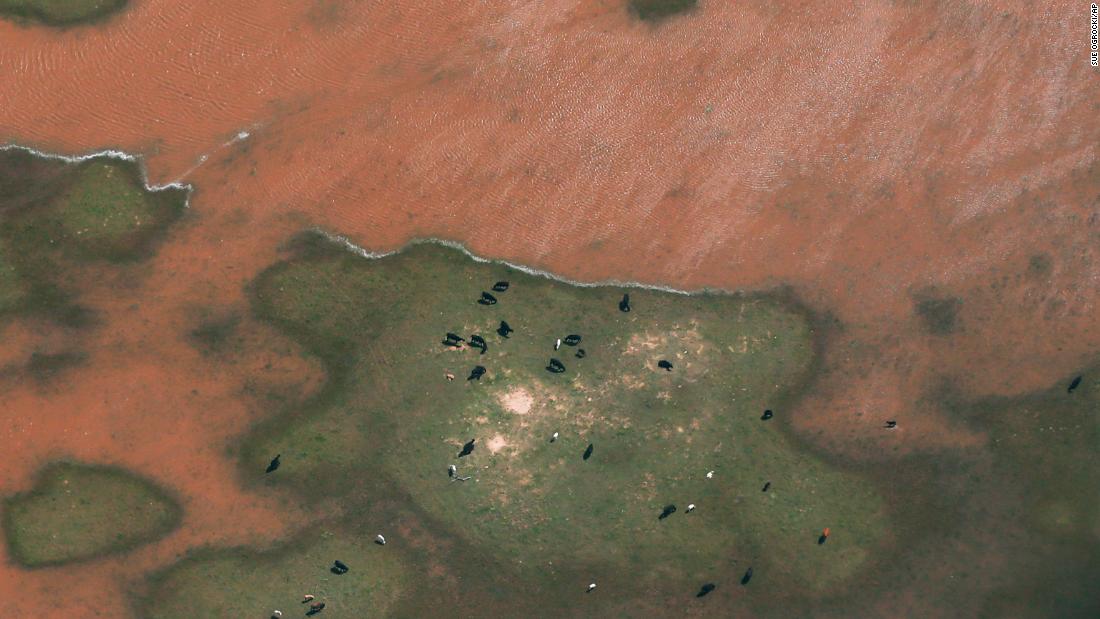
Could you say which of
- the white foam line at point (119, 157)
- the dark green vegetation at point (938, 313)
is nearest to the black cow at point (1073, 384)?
the dark green vegetation at point (938, 313)

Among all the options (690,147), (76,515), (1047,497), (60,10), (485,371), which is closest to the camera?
(76,515)

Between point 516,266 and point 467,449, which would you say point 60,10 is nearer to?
point 516,266

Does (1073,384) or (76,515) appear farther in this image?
(1073,384)

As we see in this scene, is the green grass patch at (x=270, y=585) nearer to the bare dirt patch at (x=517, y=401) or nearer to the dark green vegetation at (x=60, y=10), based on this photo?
the bare dirt patch at (x=517, y=401)

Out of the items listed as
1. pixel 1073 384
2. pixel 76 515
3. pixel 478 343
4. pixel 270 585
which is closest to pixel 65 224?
pixel 76 515

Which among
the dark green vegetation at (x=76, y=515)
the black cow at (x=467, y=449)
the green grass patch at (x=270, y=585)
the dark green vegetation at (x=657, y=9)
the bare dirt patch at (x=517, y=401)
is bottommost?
the green grass patch at (x=270, y=585)

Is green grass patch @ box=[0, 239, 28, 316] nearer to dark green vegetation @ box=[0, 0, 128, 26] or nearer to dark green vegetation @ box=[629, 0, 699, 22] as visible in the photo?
dark green vegetation @ box=[0, 0, 128, 26]
